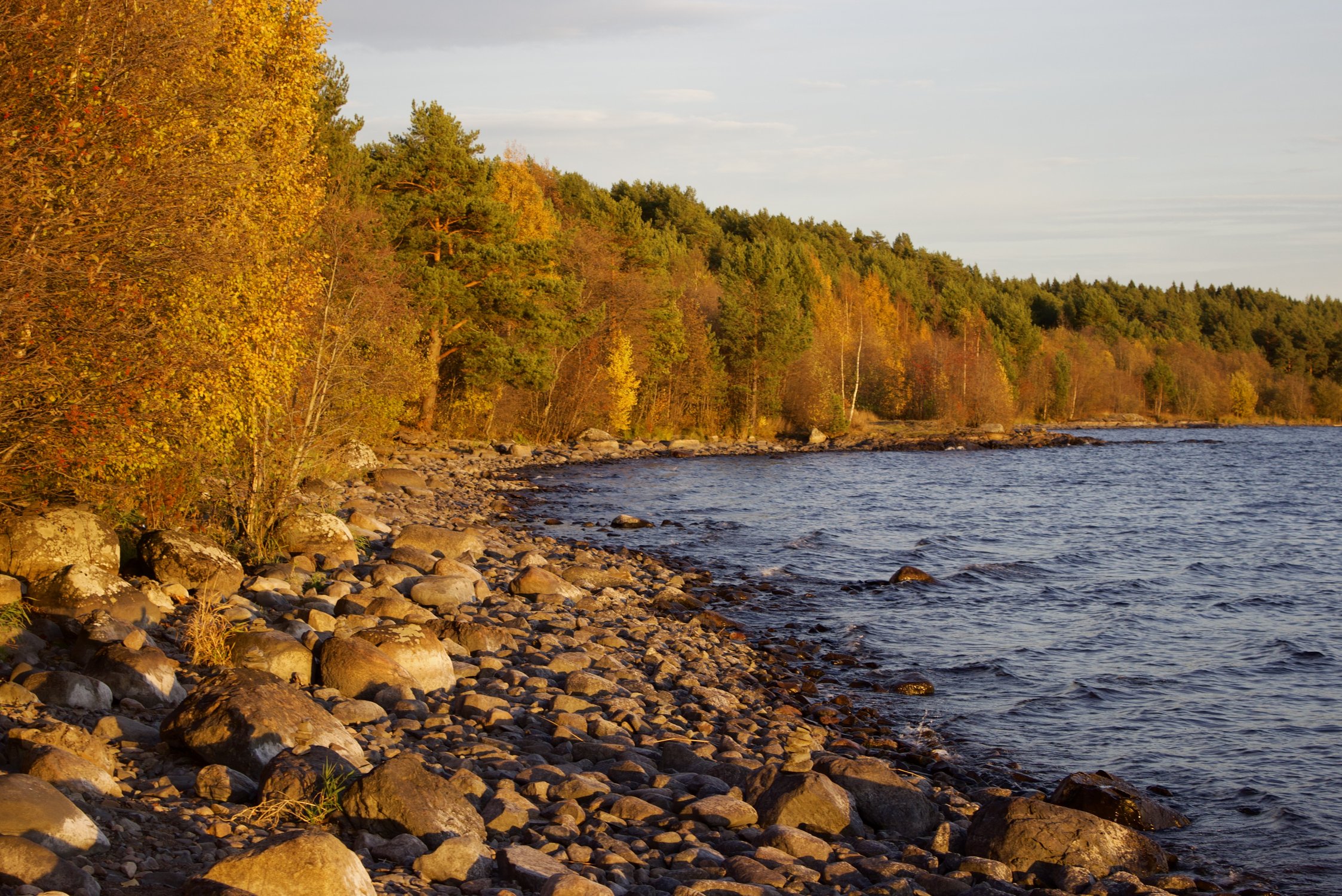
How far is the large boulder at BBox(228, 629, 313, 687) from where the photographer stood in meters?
9.52

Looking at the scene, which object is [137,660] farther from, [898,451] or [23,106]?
[898,451]

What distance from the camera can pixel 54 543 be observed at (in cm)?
1105

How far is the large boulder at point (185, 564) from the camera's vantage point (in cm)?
1222

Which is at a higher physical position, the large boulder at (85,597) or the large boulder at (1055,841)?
the large boulder at (85,597)

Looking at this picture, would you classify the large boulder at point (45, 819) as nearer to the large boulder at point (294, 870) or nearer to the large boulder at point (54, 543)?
the large boulder at point (294, 870)

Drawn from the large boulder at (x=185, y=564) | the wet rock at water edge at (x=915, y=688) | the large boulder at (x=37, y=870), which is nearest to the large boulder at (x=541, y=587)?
the large boulder at (x=185, y=564)

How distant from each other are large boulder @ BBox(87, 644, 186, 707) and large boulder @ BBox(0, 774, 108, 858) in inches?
106

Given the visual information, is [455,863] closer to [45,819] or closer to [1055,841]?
[45,819]

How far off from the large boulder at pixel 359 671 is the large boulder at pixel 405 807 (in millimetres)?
3003

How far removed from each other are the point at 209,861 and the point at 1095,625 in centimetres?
1567

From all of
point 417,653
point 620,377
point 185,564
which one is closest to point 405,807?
point 417,653

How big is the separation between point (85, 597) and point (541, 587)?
747 cm

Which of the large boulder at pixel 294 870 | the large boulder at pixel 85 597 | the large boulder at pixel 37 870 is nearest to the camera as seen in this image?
the large boulder at pixel 37 870

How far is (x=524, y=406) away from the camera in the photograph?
5138 centimetres
